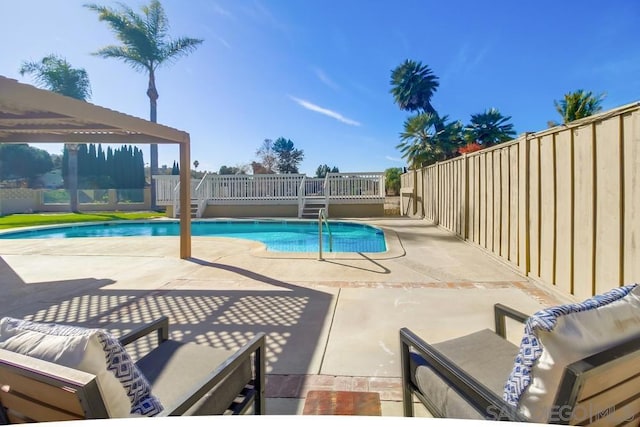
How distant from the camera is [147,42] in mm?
19703

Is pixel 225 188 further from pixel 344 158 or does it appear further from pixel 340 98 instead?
pixel 344 158

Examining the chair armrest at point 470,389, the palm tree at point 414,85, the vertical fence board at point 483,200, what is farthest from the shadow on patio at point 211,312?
the palm tree at point 414,85

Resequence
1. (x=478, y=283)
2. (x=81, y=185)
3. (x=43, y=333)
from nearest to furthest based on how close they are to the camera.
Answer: (x=43, y=333) < (x=478, y=283) < (x=81, y=185)

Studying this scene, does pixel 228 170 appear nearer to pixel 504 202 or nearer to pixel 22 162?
pixel 22 162

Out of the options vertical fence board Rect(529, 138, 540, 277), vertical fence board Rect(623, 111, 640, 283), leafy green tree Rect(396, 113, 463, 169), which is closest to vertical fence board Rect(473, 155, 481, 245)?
vertical fence board Rect(529, 138, 540, 277)

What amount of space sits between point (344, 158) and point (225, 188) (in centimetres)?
2146

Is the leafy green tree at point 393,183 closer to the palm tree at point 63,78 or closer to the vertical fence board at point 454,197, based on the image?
the vertical fence board at point 454,197

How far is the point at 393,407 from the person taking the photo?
1.84m

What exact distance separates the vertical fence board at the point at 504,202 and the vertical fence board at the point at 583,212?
170 centimetres

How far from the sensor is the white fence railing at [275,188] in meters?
14.5

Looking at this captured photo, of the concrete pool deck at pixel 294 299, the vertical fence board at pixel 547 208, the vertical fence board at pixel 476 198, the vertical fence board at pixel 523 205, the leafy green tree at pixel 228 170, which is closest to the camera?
the concrete pool deck at pixel 294 299

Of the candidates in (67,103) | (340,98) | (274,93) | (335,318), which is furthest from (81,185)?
(335,318)

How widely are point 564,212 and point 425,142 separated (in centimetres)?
1729

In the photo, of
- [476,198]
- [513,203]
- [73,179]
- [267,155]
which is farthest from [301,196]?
[267,155]
